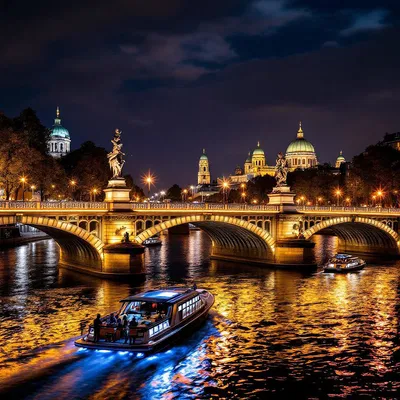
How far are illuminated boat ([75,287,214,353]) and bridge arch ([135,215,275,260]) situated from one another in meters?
20.8

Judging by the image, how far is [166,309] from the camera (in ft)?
117

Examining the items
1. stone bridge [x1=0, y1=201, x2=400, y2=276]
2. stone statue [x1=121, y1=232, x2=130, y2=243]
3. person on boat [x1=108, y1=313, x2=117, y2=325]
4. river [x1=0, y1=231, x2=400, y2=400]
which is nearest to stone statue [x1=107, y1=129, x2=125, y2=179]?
stone bridge [x1=0, y1=201, x2=400, y2=276]

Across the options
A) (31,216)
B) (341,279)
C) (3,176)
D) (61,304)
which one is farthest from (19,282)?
(341,279)

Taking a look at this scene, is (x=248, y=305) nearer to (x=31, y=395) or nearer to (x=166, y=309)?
(x=166, y=309)

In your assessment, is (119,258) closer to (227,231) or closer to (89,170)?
(227,231)

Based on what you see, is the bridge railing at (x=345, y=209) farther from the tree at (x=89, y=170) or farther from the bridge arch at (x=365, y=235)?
the tree at (x=89, y=170)

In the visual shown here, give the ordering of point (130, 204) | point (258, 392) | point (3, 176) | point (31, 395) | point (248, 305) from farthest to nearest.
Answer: point (3, 176) → point (130, 204) → point (248, 305) → point (258, 392) → point (31, 395)

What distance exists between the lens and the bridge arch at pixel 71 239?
5269cm

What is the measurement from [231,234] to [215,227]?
3227mm

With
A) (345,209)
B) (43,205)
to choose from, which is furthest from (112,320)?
(345,209)

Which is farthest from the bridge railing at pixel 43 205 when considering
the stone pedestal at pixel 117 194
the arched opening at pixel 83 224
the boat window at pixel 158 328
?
the boat window at pixel 158 328

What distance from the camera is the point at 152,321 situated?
114 ft

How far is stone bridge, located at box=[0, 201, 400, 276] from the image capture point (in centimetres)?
5522

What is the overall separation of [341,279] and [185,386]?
34.8m
